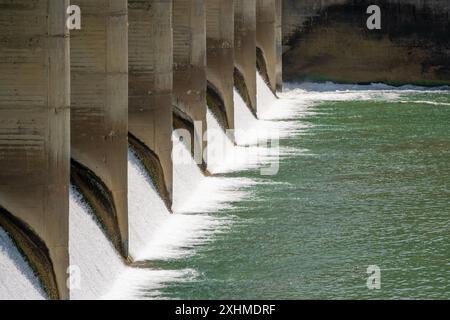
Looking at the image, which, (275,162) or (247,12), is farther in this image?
(247,12)

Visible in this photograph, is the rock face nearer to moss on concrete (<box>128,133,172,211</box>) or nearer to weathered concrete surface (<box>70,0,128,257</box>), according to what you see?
moss on concrete (<box>128,133,172,211</box>)

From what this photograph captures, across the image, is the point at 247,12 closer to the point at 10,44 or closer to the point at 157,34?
the point at 157,34

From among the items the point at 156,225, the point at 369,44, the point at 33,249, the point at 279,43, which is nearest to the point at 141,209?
the point at 156,225

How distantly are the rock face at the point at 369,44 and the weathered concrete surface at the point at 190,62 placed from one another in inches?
849

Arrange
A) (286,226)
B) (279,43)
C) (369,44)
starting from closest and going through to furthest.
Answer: (286,226) < (279,43) < (369,44)

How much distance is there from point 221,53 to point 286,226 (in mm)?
11160

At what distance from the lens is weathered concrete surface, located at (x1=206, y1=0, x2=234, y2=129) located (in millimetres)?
36438

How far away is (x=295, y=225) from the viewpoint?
26.1 meters

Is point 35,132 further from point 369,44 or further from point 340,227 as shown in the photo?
point 369,44

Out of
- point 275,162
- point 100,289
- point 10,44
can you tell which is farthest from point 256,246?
point 275,162

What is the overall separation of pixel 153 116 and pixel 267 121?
15.4 m

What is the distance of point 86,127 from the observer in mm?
23844

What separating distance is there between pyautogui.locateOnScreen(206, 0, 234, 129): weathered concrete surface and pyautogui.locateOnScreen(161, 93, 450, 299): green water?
188cm

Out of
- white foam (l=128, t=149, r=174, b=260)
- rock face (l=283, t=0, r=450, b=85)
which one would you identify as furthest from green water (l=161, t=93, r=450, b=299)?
rock face (l=283, t=0, r=450, b=85)
